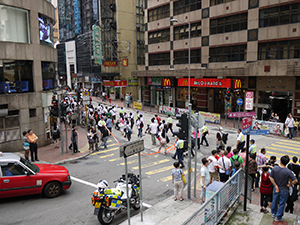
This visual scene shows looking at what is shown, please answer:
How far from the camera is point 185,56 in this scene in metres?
34.8

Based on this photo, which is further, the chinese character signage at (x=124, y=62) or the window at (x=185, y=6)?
the chinese character signage at (x=124, y=62)

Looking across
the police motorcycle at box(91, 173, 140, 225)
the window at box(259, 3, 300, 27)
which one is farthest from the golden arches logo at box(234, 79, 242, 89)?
the police motorcycle at box(91, 173, 140, 225)

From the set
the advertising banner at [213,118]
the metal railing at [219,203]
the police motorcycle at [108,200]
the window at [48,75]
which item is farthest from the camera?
the advertising banner at [213,118]

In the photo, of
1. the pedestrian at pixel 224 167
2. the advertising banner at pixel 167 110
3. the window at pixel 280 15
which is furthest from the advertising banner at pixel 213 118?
the pedestrian at pixel 224 167

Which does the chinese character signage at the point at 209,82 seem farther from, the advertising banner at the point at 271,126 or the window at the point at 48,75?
the window at the point at 48,75

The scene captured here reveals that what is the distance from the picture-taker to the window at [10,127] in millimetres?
15938

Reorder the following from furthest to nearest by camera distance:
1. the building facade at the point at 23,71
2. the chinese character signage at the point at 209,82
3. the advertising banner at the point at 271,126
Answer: the chinese character signage at the point at 209,82
the advertising banner at the point at 271,126
the building facade at the point at 23,71

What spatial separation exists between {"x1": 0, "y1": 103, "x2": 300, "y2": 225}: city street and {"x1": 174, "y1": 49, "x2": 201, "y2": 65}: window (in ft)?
52.3

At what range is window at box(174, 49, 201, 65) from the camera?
3303 centimetres

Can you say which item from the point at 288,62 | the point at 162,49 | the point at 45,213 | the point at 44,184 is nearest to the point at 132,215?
the point at 45,213

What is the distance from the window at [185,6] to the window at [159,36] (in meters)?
3.09

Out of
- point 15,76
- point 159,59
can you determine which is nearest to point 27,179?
point 15,76

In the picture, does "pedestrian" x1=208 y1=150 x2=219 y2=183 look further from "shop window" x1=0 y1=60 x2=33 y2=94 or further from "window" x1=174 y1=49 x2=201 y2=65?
"window" x1=174 y1=49 x2=201 y2=65

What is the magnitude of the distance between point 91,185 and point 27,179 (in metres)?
2.91
